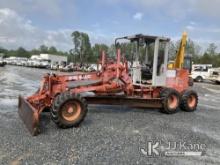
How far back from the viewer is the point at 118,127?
9086 millimetres

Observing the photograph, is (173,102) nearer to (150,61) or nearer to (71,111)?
(150,61)

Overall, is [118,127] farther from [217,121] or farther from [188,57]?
[188,57]

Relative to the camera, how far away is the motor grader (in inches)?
341

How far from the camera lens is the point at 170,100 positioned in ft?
38.0

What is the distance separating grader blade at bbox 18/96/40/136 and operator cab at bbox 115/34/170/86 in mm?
4034

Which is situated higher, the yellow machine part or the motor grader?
the yellow machine part

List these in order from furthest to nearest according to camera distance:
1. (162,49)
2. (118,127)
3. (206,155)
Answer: (162,49)
(118,127)
(206,155)

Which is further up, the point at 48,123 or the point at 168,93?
the point at 168,93

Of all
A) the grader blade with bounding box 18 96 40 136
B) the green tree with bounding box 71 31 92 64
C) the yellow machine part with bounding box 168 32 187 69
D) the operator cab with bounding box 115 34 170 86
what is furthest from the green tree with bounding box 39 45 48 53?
the grader blade with bounding box 18 96 40 136

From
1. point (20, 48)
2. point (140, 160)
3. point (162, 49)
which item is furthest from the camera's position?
point (20, 48)

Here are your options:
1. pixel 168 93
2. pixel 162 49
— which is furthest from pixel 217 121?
pixel 162 49

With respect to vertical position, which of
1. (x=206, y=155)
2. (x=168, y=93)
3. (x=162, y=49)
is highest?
(x=162, y=49)

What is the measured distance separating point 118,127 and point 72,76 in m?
2.10

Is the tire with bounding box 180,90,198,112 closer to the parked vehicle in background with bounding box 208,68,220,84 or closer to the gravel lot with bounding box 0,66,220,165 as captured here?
the gravel lot with bounding box 0,66,220,165
